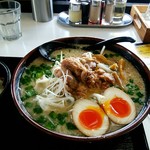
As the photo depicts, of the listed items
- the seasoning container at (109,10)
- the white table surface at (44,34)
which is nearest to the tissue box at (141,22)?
the white table surface at (44,34)

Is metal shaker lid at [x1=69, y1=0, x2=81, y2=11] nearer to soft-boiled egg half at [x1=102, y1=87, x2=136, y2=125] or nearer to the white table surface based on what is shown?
the white table surface

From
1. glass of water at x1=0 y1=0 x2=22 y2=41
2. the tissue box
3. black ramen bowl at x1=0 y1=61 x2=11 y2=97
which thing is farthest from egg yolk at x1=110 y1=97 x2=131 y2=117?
glass of water at x1=0 y1=0 x2=22 y2=41

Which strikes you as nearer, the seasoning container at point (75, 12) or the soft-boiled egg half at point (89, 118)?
the soft-boiled egg half at point (89, 118)

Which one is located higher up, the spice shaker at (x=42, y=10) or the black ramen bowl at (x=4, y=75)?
the spice shaker at (x=42, y=10)

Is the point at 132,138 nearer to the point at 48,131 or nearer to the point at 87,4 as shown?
the point at 48,131

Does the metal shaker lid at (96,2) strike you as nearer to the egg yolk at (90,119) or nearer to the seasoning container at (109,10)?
the seasoning container at (109,10)

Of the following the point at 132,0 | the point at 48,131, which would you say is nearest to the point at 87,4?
the point at 132,0
